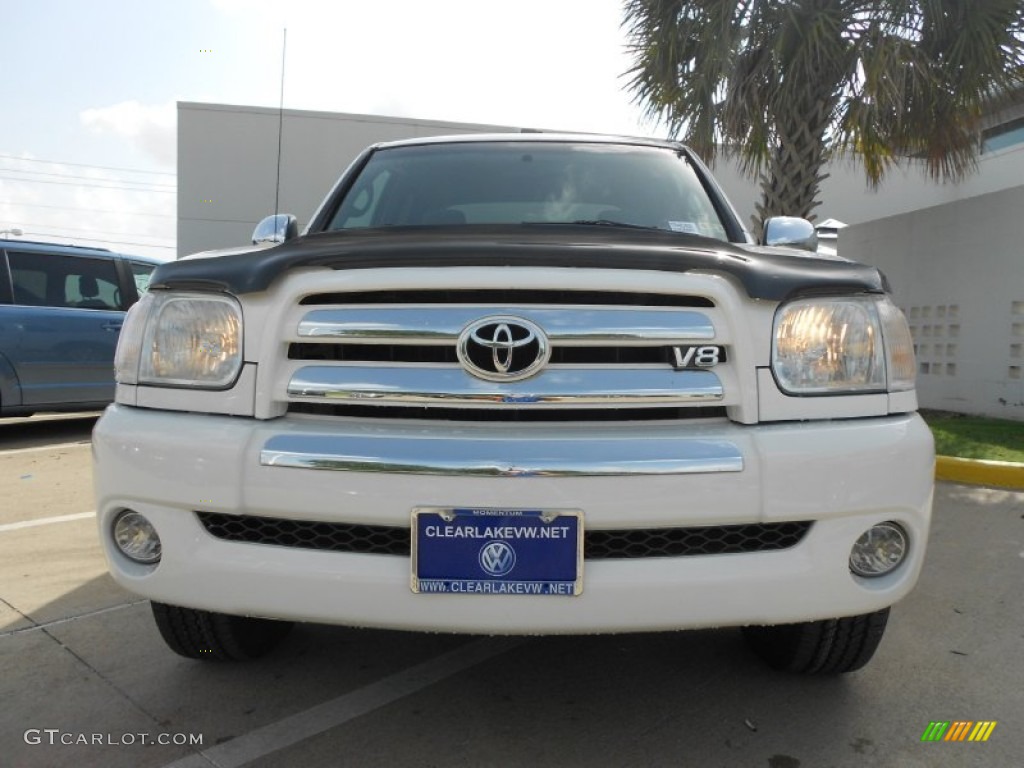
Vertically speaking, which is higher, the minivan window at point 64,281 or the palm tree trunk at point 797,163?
the palm tree trunk at point 797,163

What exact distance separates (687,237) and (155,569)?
5.29 ft

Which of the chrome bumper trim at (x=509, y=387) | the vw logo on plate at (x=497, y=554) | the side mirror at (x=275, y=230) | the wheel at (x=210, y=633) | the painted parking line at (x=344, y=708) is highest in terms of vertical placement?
the side mirror at (x=275, y=230)

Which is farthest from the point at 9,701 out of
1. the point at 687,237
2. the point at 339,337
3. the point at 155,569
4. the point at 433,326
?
the point at 687,237

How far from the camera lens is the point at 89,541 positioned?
11.7 feet

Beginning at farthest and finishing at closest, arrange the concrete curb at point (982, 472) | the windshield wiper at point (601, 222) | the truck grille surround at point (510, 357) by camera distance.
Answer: the concrete curb at point (982, 472) → the windshield wiper at point (601, 222) → the truck grille surround at point (510, 357)

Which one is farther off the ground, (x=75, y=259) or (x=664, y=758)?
(x=75, y=259)

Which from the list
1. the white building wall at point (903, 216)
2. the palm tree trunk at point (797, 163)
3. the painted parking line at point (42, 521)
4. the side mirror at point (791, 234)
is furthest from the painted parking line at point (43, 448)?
the white building wall at point (903, 216)

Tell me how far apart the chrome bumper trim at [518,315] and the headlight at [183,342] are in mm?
205

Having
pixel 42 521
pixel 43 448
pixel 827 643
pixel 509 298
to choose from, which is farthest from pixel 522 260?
pixel 43 448

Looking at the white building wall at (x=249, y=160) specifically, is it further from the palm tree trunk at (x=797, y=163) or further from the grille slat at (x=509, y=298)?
the grille slat at (x=509, y=298)

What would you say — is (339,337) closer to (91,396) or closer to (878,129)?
(91,396)

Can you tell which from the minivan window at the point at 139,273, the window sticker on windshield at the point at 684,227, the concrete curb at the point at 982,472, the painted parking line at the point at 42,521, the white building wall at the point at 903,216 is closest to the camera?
the window sticker on windshield at the point at 684,227

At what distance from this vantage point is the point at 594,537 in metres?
1.65

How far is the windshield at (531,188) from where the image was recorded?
9.14 feet
